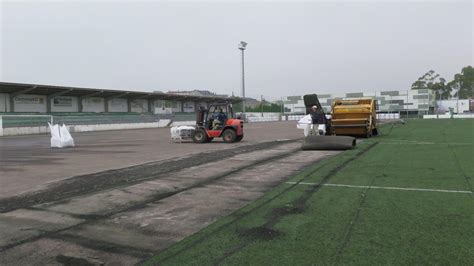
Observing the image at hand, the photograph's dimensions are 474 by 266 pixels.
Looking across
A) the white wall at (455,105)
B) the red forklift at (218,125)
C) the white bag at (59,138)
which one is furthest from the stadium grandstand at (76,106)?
the white wall at (455,105)

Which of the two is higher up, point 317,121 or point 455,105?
point 455,105

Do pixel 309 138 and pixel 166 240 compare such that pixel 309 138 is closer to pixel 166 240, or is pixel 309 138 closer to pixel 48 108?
pixel 166 240

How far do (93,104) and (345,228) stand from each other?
58.4 meters

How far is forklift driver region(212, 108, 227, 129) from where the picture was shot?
22703mm

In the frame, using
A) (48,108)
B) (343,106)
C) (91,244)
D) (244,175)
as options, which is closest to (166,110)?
(48,108)

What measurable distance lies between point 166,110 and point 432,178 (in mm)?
67461

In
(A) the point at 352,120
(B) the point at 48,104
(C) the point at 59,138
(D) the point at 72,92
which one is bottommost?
(C) the point at 59,138

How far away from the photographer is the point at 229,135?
73.4ft

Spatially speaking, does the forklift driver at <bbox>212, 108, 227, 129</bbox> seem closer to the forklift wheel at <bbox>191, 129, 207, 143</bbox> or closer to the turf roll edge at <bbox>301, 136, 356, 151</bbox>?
the forklift wheel at <bbox>191, 129, 207, 143</bbox>

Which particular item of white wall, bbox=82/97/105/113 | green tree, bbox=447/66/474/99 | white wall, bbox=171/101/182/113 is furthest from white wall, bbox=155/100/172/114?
green tree, bbox=447/66/474/99

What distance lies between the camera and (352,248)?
4.81 metres

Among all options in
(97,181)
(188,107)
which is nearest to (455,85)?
(188,107)

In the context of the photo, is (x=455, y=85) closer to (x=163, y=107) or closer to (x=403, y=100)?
(x=403, y=100)

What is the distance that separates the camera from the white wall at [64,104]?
5419 cm
